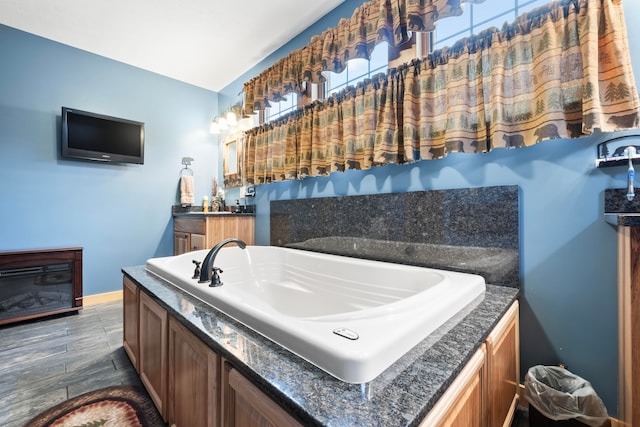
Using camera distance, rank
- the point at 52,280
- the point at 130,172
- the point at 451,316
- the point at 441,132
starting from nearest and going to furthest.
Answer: the point at 451,316 < the point at 441,132 < the point at 52,280 < the point at 130,172

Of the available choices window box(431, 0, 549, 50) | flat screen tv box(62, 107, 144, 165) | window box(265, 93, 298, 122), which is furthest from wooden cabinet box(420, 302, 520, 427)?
flat screen tv box(62, 107, 144, 165)

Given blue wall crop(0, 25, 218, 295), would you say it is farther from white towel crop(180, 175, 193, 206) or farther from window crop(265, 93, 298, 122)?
window crop(265, 93, 298, 122)

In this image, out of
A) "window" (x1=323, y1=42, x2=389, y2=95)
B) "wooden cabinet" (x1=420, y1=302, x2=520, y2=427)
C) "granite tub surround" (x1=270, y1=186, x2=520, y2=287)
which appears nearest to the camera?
"wooden cabinet" (x1=420, y1=302, x2=520, y2=427)

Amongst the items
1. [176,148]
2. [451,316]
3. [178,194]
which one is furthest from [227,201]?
[451,316]

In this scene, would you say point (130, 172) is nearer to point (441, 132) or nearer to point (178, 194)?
point (178, 194)

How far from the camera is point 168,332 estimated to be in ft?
3.80

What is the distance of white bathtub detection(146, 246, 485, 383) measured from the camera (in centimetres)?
69

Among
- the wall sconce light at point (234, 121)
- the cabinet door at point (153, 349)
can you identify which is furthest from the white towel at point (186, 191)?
the cabinet door at point (153, 349)

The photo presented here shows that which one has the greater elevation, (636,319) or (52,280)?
(636,319)

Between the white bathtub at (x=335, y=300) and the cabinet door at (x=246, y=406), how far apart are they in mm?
131

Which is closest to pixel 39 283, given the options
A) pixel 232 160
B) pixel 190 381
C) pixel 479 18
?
pixel 232 160

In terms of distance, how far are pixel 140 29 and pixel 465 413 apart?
3701mm

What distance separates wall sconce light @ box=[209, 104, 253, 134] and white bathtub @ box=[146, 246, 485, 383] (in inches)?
71.7

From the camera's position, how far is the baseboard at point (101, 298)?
3.00 meters
